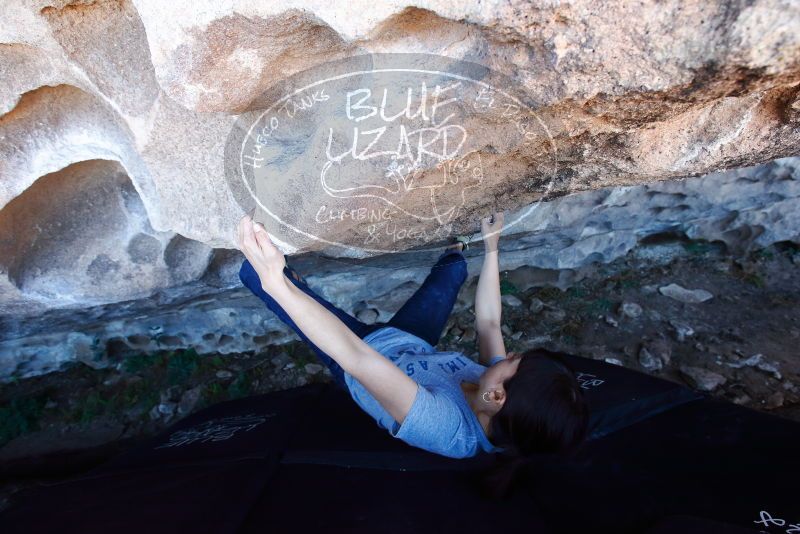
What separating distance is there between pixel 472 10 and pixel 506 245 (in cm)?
133

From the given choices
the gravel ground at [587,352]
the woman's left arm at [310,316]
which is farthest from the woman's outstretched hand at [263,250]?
the gravel ground at [587,352]

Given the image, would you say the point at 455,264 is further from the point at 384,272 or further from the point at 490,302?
the point at 384,272

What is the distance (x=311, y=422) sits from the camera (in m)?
1.35

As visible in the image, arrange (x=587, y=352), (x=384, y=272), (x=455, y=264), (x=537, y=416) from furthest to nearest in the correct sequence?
(x=587, y=352) < (x=384, y=272) < (x=455, y=264) < (x=537, y=416)

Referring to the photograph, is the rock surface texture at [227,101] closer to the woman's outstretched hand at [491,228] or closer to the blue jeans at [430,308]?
the woman's outstretched hand at [491,228]

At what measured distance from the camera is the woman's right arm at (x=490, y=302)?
4.30 feet

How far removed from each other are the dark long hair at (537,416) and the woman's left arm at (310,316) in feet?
0.82

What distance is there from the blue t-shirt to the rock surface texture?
0.33 metres

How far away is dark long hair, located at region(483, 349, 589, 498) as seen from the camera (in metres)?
0.91

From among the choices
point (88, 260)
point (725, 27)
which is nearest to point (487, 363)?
point (725, 27)

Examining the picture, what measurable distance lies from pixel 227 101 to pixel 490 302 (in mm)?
805

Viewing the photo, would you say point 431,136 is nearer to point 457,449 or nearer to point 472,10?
point 472,10

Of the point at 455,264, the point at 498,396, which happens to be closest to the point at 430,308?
the point at 455,264

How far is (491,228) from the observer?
1319 millimetres
